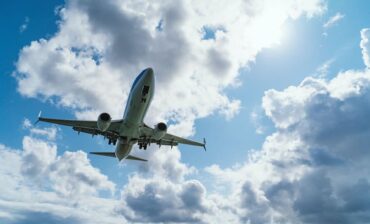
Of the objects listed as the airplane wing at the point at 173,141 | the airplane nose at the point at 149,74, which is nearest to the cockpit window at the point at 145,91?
the airplane nose at the point at 149,74

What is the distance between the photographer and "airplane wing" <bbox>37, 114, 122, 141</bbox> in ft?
132

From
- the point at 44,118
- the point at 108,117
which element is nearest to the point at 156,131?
the point at 108,117

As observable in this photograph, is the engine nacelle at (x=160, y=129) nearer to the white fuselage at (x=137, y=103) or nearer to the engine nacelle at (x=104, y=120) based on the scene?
the white fuselage at (x=137, y=103)

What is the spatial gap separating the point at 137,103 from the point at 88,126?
32.4 ft

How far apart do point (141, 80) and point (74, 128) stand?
13284 millimetres

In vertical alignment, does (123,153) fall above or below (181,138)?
below

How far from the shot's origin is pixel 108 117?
120 ft

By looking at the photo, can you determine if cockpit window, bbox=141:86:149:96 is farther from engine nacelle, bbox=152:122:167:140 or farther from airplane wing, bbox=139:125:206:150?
airplane wing, bbox=139:125:206:150

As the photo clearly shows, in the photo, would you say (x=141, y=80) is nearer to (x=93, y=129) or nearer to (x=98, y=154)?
(x=93, y=129)

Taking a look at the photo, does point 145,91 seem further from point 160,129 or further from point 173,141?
point 173,141

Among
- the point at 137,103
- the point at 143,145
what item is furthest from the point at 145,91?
the point at 143,145

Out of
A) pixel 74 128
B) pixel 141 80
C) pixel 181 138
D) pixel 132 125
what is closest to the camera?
pixel 141 80

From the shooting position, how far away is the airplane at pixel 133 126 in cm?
3472

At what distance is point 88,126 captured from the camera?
42156 mm
